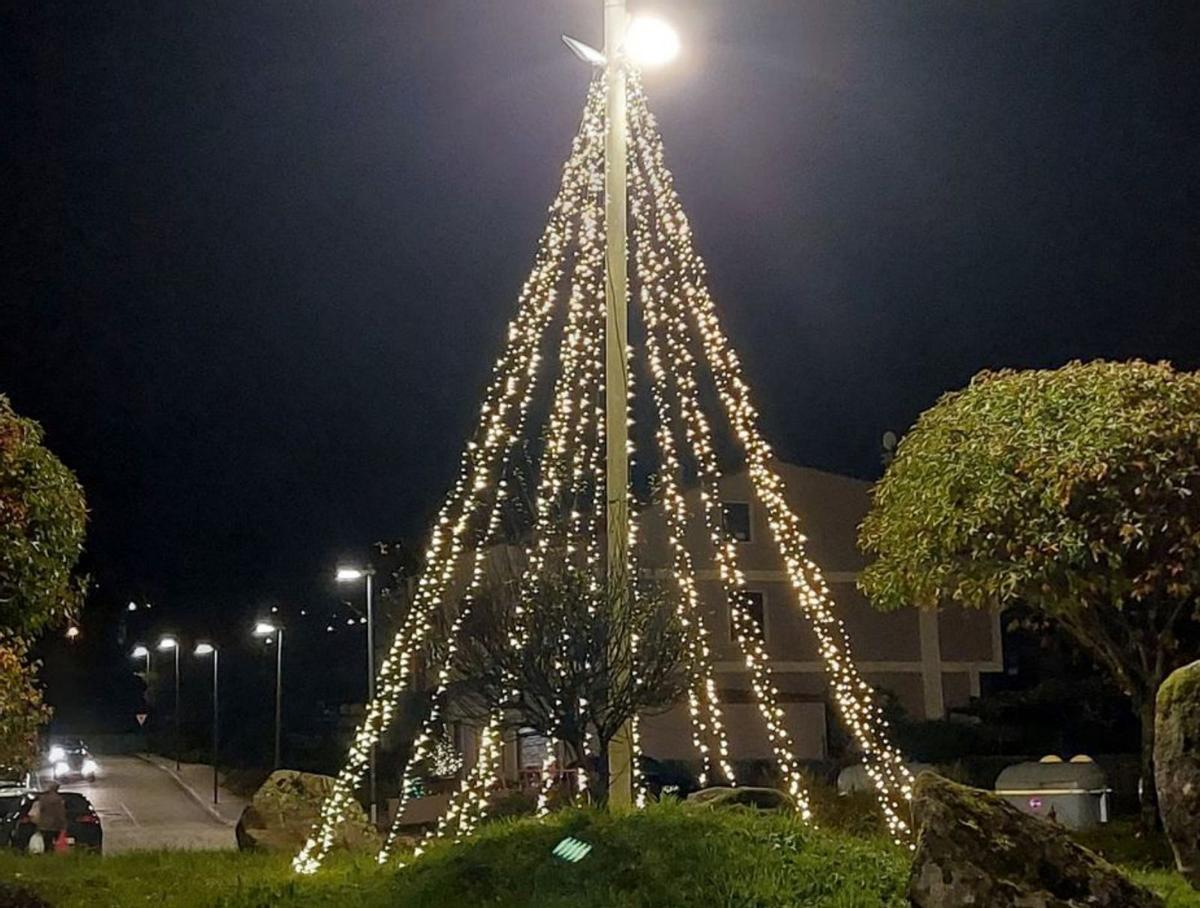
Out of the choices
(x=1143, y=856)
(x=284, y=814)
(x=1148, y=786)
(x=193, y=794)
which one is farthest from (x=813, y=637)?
(x=284, y=814)

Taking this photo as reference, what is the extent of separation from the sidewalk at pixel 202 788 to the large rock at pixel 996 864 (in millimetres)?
27841

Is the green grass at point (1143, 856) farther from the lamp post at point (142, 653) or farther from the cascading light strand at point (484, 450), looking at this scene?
the lamp post at point (142, 653)

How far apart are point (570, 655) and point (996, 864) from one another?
12.4ft

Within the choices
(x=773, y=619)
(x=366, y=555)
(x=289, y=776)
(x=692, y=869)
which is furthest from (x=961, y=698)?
(x=692, y=869)

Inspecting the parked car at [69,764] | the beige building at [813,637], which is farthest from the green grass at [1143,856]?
the parked car at [69,764]

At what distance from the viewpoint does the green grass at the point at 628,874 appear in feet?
29.9

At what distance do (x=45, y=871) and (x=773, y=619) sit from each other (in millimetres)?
23582

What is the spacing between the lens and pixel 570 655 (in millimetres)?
11320

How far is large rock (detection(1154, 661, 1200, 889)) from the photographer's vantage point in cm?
1037

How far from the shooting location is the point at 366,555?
32344 millimetres

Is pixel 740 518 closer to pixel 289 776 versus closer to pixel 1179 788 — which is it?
pixel 289 776

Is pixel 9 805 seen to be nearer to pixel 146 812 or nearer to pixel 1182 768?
pixel 1182 768

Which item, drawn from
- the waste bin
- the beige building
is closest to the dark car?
the waste bin

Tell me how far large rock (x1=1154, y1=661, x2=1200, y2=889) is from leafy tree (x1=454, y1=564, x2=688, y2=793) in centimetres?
350
